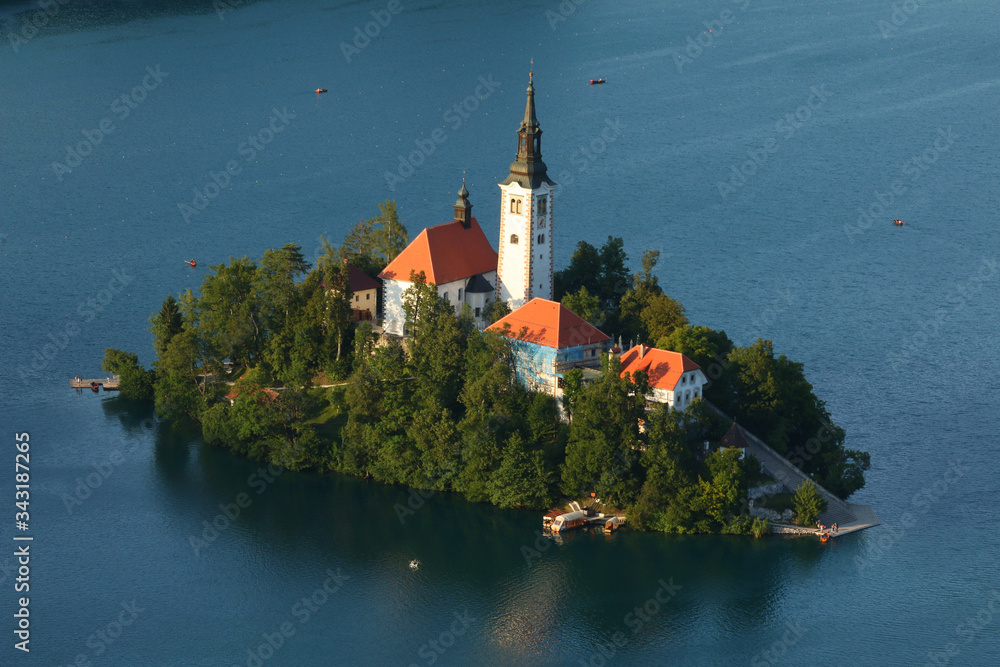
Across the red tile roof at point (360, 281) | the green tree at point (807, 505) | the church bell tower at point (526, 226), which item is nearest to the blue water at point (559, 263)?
the green tree at point (807, 505)

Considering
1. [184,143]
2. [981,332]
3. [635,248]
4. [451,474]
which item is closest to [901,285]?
[981,332]

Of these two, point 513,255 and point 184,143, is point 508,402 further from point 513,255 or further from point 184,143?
point 184,143

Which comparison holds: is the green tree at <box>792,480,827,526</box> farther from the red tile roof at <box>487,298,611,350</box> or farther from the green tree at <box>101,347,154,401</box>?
the green tree at <box>101,347,154,401</box>

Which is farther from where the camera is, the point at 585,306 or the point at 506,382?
the point at 585,306

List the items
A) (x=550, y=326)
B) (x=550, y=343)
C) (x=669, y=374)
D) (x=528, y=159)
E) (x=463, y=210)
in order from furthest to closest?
1. (x=463, y=210)
2. (x=528, y=159)
3. (x=550, y=326)
4. (x=550, y=343)
5. (x=669, y=374)

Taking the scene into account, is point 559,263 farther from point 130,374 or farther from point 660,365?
point 660,365

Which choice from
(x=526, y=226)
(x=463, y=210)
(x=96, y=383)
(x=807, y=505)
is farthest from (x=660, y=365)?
(x=96, y=383)
